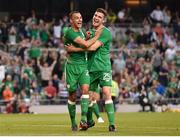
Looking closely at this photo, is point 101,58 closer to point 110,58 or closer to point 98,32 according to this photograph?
point 98,32

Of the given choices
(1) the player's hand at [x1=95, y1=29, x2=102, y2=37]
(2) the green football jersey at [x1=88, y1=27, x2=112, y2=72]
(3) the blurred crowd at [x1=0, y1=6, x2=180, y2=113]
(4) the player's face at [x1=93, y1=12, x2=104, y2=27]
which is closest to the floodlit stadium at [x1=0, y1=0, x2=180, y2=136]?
(3) the blurred crowd at [x1=0, y1=6, x2=180, y2=113]

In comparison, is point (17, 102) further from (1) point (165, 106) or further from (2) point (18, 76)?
(1) point (165, 106)

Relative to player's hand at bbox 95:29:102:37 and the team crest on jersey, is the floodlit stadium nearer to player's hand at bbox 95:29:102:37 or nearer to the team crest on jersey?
the team crest on jersey

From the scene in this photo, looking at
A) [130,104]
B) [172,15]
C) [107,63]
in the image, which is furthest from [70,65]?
[172,15]

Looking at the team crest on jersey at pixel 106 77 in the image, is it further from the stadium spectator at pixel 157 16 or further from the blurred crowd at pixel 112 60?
the stadium spectator at pixel 157 16

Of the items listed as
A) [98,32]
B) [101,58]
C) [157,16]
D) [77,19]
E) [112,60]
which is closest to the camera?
[77,19]

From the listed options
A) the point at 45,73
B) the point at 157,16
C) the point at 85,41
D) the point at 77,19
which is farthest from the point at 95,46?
the point at 157,16

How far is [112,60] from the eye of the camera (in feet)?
116

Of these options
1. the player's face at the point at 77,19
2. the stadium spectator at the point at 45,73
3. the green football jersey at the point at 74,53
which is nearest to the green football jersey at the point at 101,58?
the green football jersey at the point at 74,53

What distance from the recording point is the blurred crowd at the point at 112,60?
32.1 meters

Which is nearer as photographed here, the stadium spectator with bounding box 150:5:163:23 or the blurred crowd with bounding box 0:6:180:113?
the blurred crowd with bounding box 0:6:180:113

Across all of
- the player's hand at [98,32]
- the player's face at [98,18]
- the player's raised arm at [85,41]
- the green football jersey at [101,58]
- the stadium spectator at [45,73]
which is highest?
the player's face at [98,18]

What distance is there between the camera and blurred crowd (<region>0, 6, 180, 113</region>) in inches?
1265

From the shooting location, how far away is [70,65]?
56.2ft
